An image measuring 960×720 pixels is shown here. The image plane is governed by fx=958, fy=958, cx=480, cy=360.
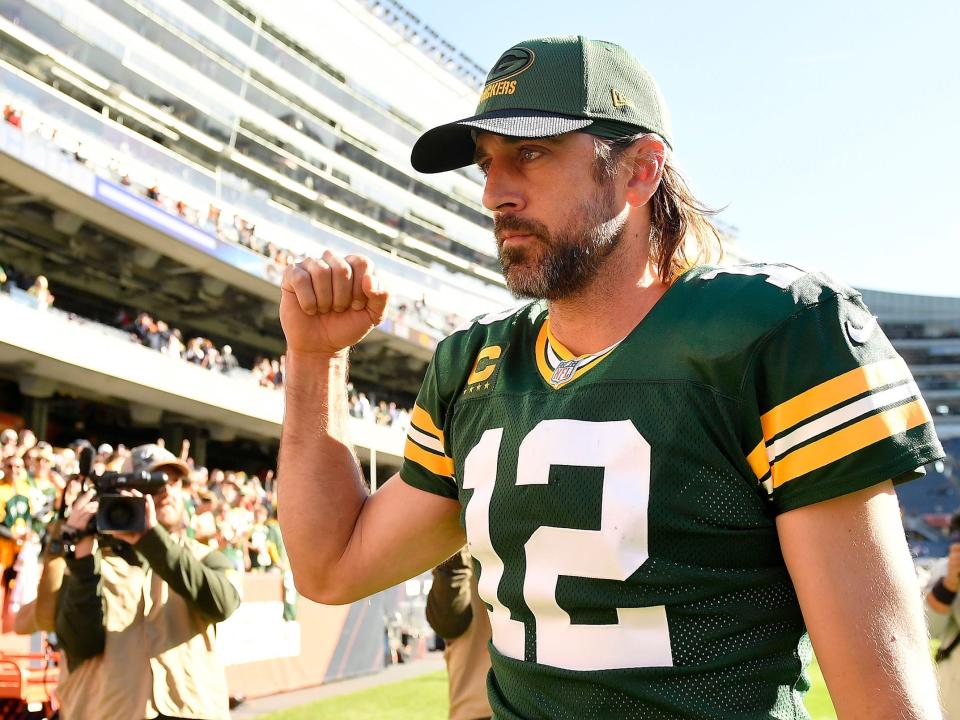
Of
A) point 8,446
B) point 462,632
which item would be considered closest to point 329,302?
point 462,632

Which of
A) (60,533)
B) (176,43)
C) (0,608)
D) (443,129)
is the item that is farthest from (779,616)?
(176,43)

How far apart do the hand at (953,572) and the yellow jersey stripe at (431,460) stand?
3.84m

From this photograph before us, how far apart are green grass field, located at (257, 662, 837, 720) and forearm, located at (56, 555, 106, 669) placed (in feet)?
17.6

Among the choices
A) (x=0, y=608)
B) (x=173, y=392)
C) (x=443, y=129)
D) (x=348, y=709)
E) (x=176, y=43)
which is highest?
(x=176, y=43)

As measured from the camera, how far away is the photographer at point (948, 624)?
14.8 ft

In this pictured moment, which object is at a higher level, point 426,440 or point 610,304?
point 610,304

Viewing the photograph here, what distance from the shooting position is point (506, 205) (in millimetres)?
1612

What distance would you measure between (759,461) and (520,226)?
0.57 meters

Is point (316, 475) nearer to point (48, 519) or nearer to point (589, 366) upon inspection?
point (589, 366)

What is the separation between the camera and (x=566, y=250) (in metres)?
1.58

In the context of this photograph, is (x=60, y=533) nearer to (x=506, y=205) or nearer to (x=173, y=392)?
(x=506, y=205)

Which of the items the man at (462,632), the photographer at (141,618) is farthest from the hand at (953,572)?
the photographer at (141,618)

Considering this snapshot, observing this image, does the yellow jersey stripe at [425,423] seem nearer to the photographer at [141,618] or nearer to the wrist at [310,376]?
the wrist at [310,376]

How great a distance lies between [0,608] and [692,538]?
743 cm
